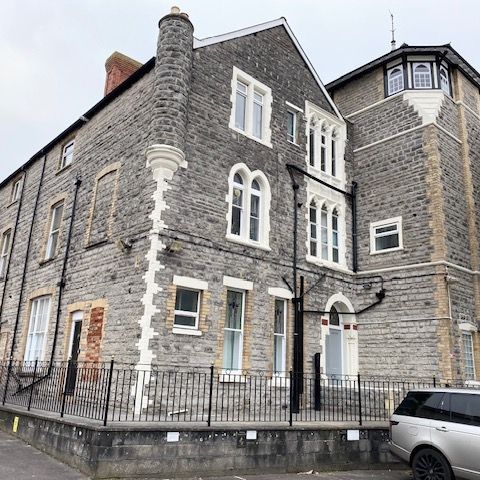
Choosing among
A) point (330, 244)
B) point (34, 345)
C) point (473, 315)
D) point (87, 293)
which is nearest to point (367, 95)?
point (330, 244)

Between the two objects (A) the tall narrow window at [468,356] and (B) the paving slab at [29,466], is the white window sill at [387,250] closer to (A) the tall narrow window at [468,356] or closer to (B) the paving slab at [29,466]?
(A) the tall narrow window at [468,356]

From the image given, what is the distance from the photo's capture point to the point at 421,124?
16.5 metres

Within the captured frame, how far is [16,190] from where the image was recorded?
22547mm

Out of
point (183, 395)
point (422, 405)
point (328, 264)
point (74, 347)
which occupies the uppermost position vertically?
point (328, 264)

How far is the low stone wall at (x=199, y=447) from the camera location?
7.76 metres

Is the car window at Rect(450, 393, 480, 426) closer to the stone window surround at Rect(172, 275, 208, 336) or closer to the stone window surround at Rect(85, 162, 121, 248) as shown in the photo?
the stone window surround at Rect(172, 275, 208, 336)

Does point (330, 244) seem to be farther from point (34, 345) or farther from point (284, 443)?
point (34, 345)

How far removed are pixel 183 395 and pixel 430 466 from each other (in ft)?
18.3

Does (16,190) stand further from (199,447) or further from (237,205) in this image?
(199,447)

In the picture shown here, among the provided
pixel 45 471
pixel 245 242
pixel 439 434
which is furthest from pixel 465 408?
pixel 245 242

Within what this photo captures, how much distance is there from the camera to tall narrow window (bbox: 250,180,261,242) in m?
14.4

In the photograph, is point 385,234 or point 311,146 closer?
point 385,234

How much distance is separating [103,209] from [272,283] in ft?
18.5

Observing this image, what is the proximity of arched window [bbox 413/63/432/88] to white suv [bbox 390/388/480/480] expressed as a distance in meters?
12.5
